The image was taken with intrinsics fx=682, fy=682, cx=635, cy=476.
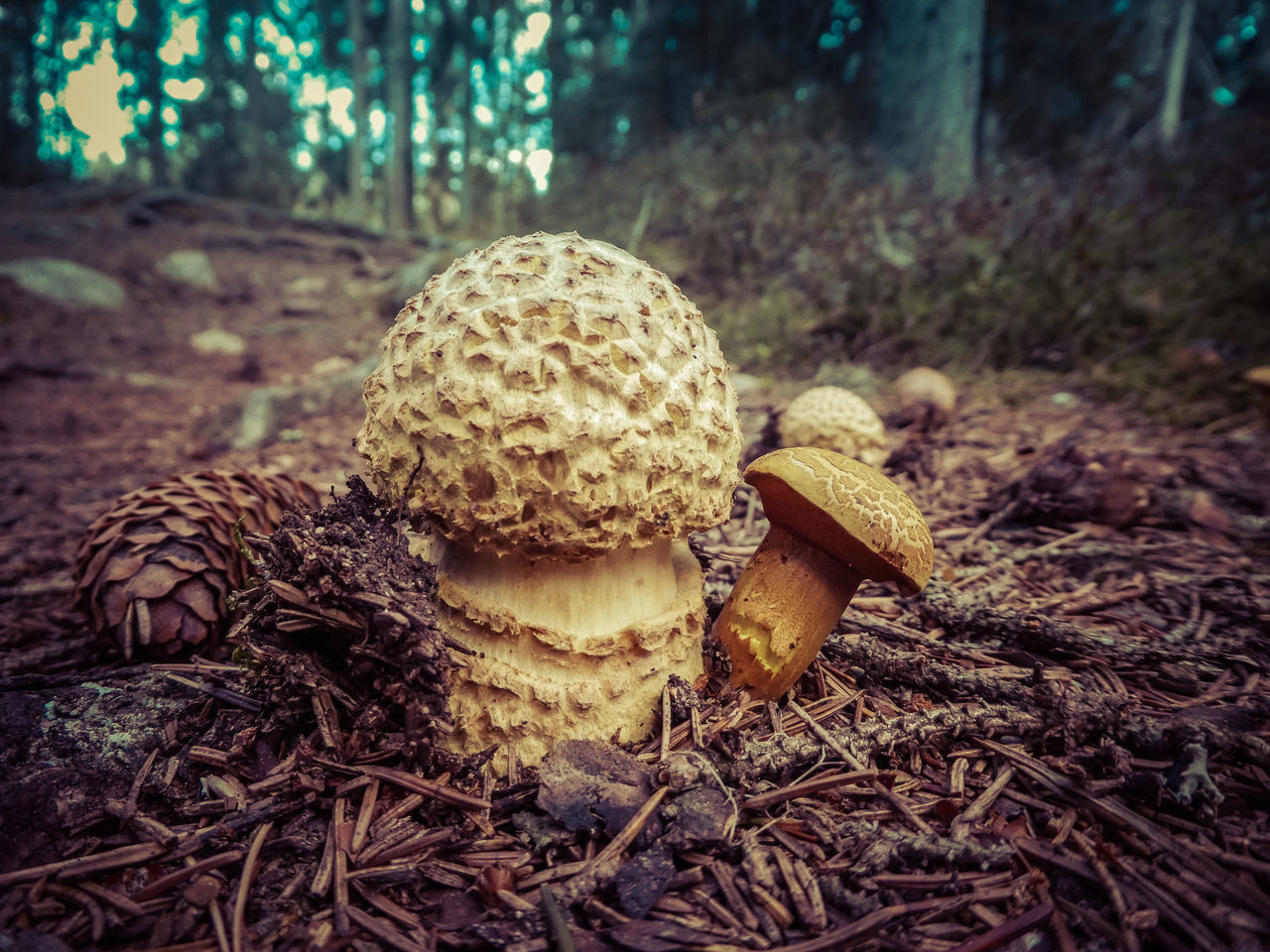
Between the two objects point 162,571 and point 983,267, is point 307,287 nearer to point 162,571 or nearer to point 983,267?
point 983,267

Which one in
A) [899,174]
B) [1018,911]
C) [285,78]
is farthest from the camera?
[285,78]

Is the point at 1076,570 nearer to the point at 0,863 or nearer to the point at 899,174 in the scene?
the point at 0,863

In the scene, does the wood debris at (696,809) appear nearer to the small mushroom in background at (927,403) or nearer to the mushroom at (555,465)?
the mushroom at (555,465)

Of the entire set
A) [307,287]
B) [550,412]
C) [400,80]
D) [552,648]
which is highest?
[400,80]

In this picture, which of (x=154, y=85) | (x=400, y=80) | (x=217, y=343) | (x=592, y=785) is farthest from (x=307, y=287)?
(x=154, y=85)

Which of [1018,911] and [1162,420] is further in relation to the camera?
[1162,420]

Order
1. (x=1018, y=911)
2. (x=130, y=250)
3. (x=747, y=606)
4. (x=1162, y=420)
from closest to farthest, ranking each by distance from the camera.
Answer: (x=1018, y=911)
(x=747, y=606)
(x=1162, y=420)
(x=130, y=250)

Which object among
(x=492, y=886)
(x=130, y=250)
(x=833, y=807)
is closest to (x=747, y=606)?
(x=833, y=807)
